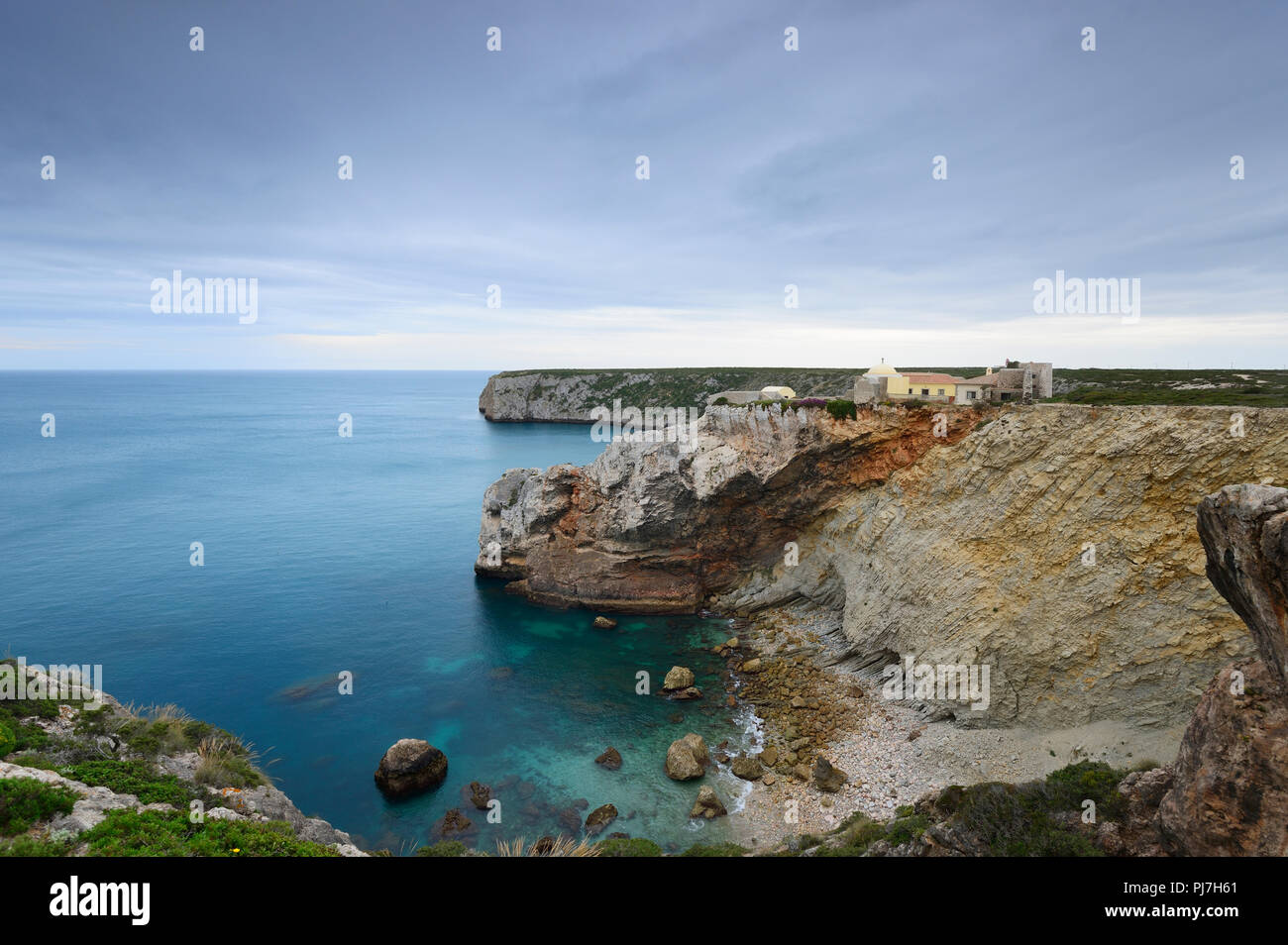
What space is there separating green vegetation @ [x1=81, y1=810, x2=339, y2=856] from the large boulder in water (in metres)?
10.7

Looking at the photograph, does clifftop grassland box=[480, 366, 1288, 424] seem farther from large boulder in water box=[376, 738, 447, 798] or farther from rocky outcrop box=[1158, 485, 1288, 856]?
rocky outcrop box=[1158, 485, 1288, 856]

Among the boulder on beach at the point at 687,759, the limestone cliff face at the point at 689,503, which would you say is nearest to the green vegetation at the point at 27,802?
the boulder on beach at the point at 687,759

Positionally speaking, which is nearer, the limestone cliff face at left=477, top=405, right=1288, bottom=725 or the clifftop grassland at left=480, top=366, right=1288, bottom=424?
the limestone cliff face at left=477, top=405, right=1288, bottom=725

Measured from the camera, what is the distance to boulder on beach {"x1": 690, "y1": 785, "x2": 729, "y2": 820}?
2184 centimetres

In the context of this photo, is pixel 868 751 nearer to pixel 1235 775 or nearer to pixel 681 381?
pixel 1235 775

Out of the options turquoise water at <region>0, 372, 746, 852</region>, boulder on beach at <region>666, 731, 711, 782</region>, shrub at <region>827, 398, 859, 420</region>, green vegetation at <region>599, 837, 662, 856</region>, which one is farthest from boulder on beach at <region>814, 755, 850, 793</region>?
shrub at <region>827, 398, 859, 420</region>

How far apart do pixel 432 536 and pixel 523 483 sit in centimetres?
1685

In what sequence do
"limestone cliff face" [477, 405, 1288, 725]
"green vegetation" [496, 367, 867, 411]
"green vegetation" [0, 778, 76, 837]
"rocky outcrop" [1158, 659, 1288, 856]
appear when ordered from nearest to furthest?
"rocky outcrop" [1158, 659, 1288, 856]
"green vegetation" [0, 778, 76, 837]
"limestone cliff face" [477, 405, 1288, 725]
"green vegetation" [496, 367, 867, 411]

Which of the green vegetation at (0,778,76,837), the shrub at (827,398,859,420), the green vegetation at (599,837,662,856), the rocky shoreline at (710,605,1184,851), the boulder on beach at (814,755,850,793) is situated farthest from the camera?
the shrub at (827,398,859,420)

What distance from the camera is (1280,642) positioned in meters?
9.80

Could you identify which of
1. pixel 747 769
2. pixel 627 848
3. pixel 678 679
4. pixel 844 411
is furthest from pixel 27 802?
pixel 844 411

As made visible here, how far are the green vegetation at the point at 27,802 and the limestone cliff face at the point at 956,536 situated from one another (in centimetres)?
2864
